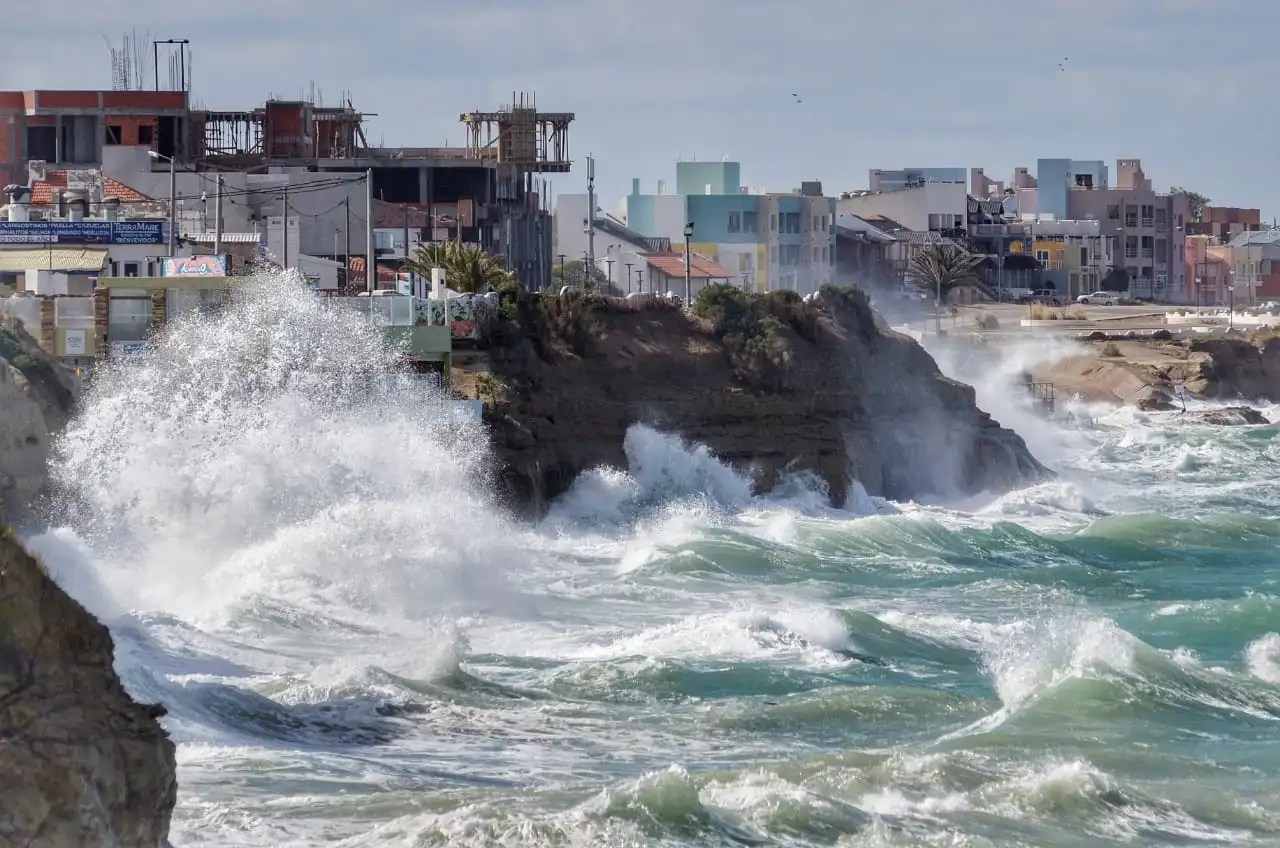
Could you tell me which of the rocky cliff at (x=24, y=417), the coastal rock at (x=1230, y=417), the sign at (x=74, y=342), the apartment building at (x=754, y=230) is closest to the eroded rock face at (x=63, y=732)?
the rocky cliff at (x=24, y=417)

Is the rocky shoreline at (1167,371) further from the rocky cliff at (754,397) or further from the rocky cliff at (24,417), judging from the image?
the rocky cliff at (24,417)

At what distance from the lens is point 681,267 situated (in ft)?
232


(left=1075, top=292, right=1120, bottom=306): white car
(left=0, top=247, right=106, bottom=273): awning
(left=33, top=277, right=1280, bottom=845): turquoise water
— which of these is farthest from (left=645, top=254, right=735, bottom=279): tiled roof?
(left=1075, top=292, right=1120, bottom=306): white car

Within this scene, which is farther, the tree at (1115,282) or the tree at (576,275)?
the tree at (1115,282)

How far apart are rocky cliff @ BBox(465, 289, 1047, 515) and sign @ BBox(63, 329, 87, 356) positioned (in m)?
6.59

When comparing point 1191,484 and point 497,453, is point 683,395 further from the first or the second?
point 1191,484

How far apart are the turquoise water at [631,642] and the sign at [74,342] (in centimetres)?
239

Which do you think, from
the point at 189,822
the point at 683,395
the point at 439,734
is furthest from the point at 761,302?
the point at 189,822

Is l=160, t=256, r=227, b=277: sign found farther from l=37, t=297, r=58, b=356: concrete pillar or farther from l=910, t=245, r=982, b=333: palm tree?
l=910, t=245, r=982, b=333: palm tree

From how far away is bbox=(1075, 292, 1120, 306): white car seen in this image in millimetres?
105188

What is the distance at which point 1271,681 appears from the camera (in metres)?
24.5

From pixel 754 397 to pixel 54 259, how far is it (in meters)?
13.3

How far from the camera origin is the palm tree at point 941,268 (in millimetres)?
97188

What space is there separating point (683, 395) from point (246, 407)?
11.6 metres
